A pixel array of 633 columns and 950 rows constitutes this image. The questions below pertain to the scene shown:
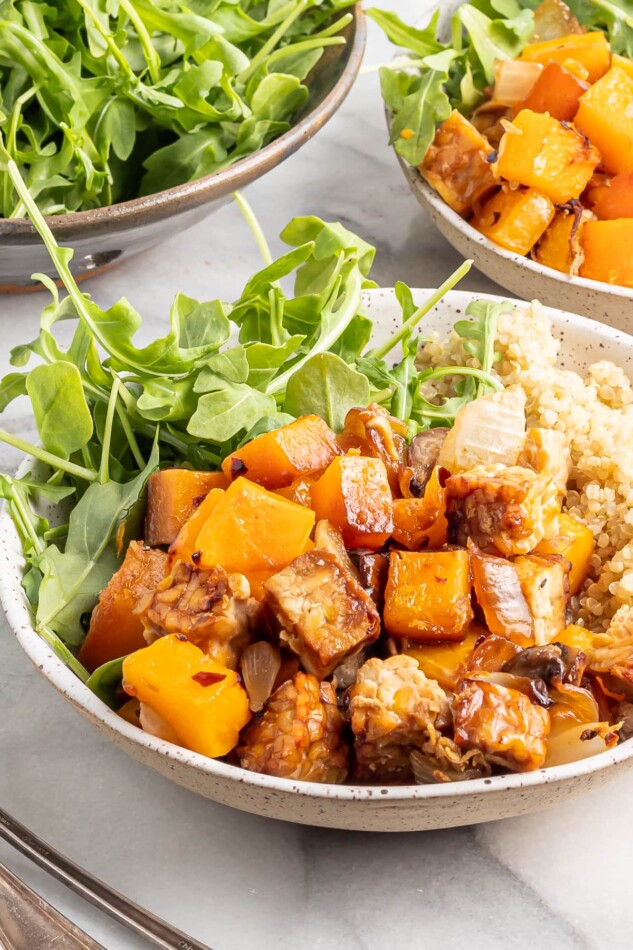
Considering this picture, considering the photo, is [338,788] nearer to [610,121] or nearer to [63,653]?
[63,653]

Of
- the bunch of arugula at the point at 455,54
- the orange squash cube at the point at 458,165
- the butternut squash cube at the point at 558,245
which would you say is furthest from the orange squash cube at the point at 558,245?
the bunch of arugula at the point at 455,54

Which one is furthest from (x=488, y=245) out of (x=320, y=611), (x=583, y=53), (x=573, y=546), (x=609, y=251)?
(x=320, y=611)

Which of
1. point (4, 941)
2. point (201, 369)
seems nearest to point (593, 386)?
point (201, 369)

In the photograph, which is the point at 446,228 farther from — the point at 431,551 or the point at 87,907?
the point at 87,907

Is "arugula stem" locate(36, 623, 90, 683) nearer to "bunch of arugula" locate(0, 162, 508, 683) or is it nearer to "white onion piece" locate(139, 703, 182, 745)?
"bunch of arugula" locate(0, 162, 508, 683)

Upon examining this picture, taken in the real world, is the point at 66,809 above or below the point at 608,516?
below

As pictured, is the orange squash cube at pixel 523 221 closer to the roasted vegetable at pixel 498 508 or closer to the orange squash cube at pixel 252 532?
the roasted vegetable at pixel 498 508
